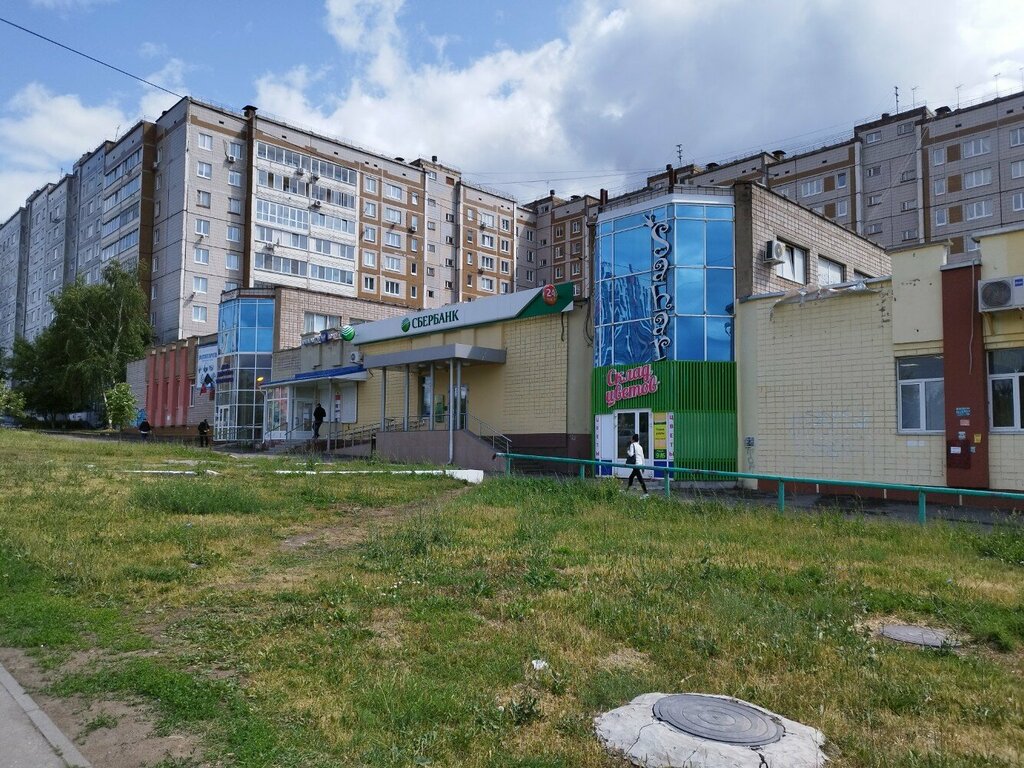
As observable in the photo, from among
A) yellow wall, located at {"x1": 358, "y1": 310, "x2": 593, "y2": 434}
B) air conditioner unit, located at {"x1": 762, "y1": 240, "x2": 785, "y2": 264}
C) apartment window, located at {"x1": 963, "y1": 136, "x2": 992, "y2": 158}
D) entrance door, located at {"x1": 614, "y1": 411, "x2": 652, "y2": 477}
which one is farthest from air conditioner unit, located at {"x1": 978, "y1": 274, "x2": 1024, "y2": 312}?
apartment window, located at {"x1": 963, "y1": 136, "x2": 992, "y2": 158}

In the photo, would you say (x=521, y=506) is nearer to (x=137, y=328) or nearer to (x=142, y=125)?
(x=137, y=328)

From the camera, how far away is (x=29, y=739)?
4.50 m

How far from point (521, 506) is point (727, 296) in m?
13.4

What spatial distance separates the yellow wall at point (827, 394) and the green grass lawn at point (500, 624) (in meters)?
9.11

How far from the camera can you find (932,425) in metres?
19.5

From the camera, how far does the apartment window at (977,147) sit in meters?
54.1

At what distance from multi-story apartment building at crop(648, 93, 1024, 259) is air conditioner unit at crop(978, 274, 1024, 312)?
35.6 m

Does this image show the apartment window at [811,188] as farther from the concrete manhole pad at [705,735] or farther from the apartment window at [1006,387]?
the concrete manhole pad at [705,735]

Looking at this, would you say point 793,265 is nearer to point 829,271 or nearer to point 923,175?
point 829,271

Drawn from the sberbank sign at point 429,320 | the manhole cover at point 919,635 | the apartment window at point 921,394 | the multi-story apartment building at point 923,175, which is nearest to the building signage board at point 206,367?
the sberbank sign at point 429,320

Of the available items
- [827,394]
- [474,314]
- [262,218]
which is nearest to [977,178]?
[474,314]

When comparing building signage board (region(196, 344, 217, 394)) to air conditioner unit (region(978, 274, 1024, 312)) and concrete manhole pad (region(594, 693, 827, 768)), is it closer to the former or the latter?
air conditioner unit (region(978, 274, 1024, 312))

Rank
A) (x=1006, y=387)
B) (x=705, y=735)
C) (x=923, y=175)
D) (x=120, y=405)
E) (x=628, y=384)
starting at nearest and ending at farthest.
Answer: (x=705, y=735) → (x=1006, y=387) → (x=628, y=384) → (x=120, y=405) → (x=923, y=175)

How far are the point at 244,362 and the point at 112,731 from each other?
141ft
